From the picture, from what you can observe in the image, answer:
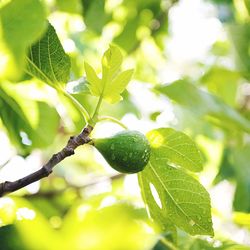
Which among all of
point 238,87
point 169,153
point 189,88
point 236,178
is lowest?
point 236,178

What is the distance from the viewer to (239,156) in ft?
8.23

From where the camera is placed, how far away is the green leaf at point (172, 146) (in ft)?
4.11

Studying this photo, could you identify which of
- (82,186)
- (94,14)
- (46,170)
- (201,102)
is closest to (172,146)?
(46,170)

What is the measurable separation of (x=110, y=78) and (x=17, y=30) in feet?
0.99

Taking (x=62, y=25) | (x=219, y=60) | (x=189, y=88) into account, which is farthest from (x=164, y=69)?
(x=189, y=88)

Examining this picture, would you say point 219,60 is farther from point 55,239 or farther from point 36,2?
point 55,239

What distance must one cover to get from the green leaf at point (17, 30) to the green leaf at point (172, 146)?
429 millimetres

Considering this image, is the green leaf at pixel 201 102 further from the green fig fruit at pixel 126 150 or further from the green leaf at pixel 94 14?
the green fig fruit at pixel 126 150

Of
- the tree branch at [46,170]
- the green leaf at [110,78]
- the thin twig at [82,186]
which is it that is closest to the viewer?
the tree branch at [46,170]

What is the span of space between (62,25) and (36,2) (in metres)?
1.59

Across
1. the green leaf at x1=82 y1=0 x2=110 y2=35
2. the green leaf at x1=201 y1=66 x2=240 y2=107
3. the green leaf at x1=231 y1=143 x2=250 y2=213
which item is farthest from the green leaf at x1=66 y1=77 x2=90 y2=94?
the green leaf at x1=201 y1=66 x2=240 y2=107

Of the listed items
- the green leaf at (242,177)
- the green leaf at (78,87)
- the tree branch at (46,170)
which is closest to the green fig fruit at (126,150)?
the tree branch at (46,170)

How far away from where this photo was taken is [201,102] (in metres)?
1.86

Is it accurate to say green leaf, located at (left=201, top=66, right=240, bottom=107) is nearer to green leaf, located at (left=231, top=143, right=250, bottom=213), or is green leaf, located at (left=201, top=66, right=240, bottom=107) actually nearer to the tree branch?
green leaf, located at (left=231, top=143, right=250, bottom=213)
